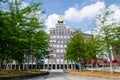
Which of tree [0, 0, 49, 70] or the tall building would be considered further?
the tall building

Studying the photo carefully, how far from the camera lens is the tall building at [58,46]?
134000 mm

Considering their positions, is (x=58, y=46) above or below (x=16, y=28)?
above

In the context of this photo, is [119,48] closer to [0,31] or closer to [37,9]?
[37,9]

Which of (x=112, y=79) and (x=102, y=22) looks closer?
(x=112, y=79)

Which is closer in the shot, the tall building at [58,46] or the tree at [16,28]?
the tree at [16,28]

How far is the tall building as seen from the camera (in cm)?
13400

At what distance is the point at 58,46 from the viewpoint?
136m

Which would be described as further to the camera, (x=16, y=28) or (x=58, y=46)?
(x=58, y=46)

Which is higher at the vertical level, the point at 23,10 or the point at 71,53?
the point at 23,10

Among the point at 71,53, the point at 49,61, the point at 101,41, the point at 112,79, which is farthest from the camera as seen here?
the point at 49,61

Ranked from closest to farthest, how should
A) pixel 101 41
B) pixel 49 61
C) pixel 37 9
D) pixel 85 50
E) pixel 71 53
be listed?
pixel 101 41 → pixel 37 9 → pixel 85 50 → pixel 71 53 → pixel 49 61

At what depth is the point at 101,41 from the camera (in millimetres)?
35969

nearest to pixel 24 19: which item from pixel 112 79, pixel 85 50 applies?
pixel 112 79

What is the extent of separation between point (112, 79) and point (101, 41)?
39.8ft
